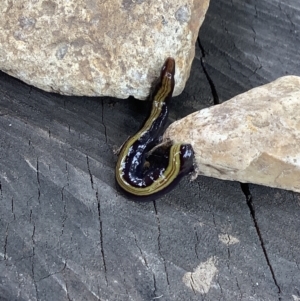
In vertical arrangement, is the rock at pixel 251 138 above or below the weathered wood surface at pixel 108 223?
above

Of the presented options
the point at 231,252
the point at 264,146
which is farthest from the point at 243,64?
the point at 231,252

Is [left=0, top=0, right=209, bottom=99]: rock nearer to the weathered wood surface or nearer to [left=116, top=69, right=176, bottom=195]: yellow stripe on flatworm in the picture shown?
the weathered wood surface

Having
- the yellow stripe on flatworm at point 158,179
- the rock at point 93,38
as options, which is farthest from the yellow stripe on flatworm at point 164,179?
the rock at point 93,38

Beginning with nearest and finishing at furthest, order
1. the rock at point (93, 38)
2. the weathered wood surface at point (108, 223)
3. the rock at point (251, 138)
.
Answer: the weathered wood surface at point (108, 223), the rock at point (251, 138), the rock at point (93, 38)

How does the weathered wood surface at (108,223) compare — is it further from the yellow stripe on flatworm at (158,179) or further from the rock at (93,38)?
the rock at (93,38)

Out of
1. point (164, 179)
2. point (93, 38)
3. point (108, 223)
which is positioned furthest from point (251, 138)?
point (93, 38)
